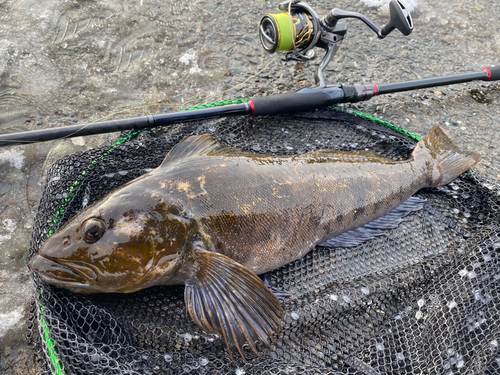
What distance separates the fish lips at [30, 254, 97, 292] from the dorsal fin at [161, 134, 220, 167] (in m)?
0.81

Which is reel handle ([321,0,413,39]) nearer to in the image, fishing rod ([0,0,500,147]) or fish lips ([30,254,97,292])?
fishing rod ([0,0,500,147])

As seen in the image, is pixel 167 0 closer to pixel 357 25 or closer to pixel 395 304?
pixel 357 25

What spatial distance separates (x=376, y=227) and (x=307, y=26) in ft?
6.06

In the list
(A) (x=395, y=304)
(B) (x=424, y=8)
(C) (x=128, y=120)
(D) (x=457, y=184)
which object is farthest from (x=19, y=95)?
(B) (x=424, y=8)

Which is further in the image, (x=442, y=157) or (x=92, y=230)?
(x=442, y=157)

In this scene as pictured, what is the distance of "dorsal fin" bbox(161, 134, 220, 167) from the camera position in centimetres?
248

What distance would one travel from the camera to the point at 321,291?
2.56 meters

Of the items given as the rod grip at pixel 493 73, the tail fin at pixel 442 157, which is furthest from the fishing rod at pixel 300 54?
the rod grip at pixel 493 73

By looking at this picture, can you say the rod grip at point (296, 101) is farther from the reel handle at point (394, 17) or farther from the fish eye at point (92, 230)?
the fish eye at point (92, 230)

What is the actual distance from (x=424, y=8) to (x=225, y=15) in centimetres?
289

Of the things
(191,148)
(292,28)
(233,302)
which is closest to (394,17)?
(292,28)

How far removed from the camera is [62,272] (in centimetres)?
205

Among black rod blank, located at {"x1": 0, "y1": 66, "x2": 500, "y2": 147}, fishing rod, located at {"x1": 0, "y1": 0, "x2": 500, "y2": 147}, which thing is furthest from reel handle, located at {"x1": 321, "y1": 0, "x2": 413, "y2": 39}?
black rod blank, located at {"x1": 0, "y1": 66, "x2": 500, "y2": 147}

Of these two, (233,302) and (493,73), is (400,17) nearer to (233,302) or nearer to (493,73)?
(493,73)
